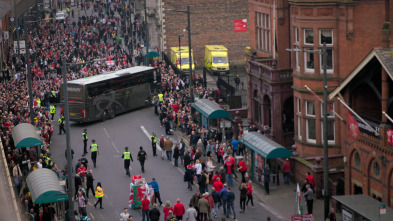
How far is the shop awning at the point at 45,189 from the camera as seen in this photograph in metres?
29.3

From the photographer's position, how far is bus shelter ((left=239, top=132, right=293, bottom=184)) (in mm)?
35812

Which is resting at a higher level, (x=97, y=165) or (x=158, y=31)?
(x=158, y=31)

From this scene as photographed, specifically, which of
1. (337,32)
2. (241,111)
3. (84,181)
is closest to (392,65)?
(337,32)

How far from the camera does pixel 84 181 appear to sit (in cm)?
3847

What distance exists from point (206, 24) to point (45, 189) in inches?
2193

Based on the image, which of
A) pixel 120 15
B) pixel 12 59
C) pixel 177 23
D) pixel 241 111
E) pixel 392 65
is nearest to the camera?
pixel 392 65

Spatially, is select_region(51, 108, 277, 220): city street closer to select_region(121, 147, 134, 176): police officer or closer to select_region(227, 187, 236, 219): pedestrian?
select_region(121, 147, 134, 176): police officer

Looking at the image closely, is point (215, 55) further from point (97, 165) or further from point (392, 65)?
point (392, 65)

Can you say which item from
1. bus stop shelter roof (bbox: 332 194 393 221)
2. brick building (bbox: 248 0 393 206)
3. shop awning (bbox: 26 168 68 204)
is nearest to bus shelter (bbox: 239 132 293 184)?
brick building (bbox: 248 0 393 206)

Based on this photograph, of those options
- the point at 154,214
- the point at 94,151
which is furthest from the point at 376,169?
the point at 94,151

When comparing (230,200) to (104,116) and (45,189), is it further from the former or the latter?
(104,116)

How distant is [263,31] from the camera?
47.5 metres

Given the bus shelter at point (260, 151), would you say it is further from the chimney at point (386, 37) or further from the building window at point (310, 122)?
the chimney at point (386, 37)

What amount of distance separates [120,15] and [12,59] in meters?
41.2
